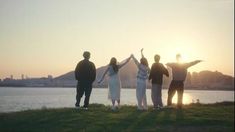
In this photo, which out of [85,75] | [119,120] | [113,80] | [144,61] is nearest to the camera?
[119,120]

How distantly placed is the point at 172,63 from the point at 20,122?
9.07 meters

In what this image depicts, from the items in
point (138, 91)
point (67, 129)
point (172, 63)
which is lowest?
point (67, 129)

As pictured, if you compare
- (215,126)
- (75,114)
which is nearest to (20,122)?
(75,114)

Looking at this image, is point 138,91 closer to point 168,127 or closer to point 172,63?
point 172,63

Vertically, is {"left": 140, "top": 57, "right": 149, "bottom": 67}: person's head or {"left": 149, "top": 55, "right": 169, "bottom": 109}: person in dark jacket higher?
{"left": 140, "top": 57, "right": 149, "bottom": 67}: person's head

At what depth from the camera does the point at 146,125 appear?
1845 cm

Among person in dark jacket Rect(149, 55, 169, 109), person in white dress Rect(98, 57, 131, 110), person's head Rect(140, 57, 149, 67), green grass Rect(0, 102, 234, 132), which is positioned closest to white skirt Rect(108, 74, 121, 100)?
person in white dress Rect(98, 57, 131, 110)

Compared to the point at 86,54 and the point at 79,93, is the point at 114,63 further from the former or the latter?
the point at 79,93

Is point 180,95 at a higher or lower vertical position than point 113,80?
lower

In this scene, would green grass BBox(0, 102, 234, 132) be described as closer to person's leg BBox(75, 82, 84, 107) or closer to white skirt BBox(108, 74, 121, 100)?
white skirt BBox(108, 74, 121, 100)

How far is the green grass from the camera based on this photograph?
17766 mm

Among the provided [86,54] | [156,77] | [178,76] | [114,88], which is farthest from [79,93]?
[178,76]

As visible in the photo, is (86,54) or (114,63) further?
(86,54)

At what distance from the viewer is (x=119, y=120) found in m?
19.5
